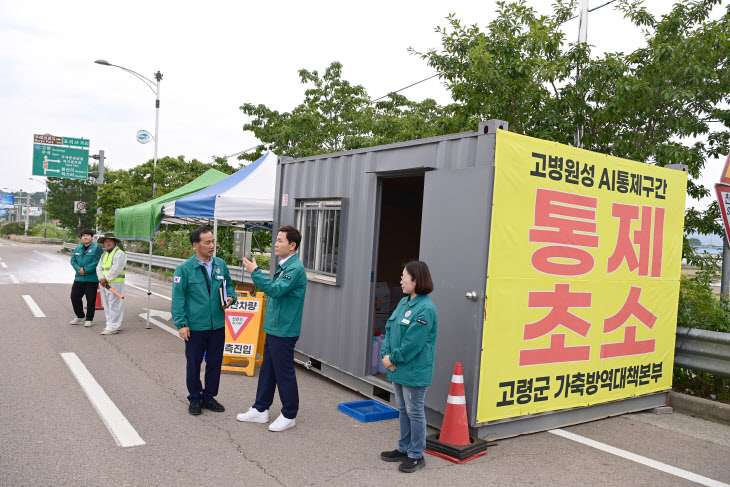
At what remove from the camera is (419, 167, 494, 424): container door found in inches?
195

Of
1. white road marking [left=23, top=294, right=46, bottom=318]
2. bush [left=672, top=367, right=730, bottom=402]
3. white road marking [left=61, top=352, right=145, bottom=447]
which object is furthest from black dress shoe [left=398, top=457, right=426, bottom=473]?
white road marking [left=23, top=294, right=46, bottom=318]

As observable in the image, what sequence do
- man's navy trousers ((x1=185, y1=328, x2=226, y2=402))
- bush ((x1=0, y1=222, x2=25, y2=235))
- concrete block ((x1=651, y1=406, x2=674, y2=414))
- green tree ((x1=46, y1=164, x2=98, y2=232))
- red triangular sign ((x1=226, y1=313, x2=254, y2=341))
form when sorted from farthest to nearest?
bush ((x1=0, y1=222, x2=25, y2=235)) < green tree ((x1=46, y1=164, x2=98, y2=232)) < red triangular sign ((x1=226, y1=313, x2=254, y2=341)) < concrete block ((x1=651, y1=406, x2=674, y2=414)) < man's navy trousers ((x1=185, y1=328, x2=226, y2=402))

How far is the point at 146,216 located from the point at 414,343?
7701 mm

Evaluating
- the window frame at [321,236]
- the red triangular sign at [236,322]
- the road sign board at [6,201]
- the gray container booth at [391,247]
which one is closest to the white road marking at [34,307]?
the red triangular sign at [236,322]

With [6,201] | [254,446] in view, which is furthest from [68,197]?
[254,446]

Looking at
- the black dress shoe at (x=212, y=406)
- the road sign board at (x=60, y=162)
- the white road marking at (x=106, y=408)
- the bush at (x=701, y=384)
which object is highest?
the road sign board at (x=60, y=162)

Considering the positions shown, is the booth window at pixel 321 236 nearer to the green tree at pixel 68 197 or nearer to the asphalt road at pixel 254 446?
the asphalt road at pixel 254 446

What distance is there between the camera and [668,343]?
6.59 metres

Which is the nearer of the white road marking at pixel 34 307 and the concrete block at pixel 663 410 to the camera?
the concrete block at pixel 663 410

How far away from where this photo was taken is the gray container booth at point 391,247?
16.6 ft

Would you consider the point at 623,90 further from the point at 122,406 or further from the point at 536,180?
the point at 122,406

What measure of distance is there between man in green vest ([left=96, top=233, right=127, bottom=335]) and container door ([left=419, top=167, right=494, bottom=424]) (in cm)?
665

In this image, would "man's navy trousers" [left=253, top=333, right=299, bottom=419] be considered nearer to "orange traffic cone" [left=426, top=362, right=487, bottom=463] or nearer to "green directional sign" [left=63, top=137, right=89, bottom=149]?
"orange traffic cone" [left=426, top=362, right=487, bottom=463]

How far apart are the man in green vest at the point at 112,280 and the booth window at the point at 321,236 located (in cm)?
404
